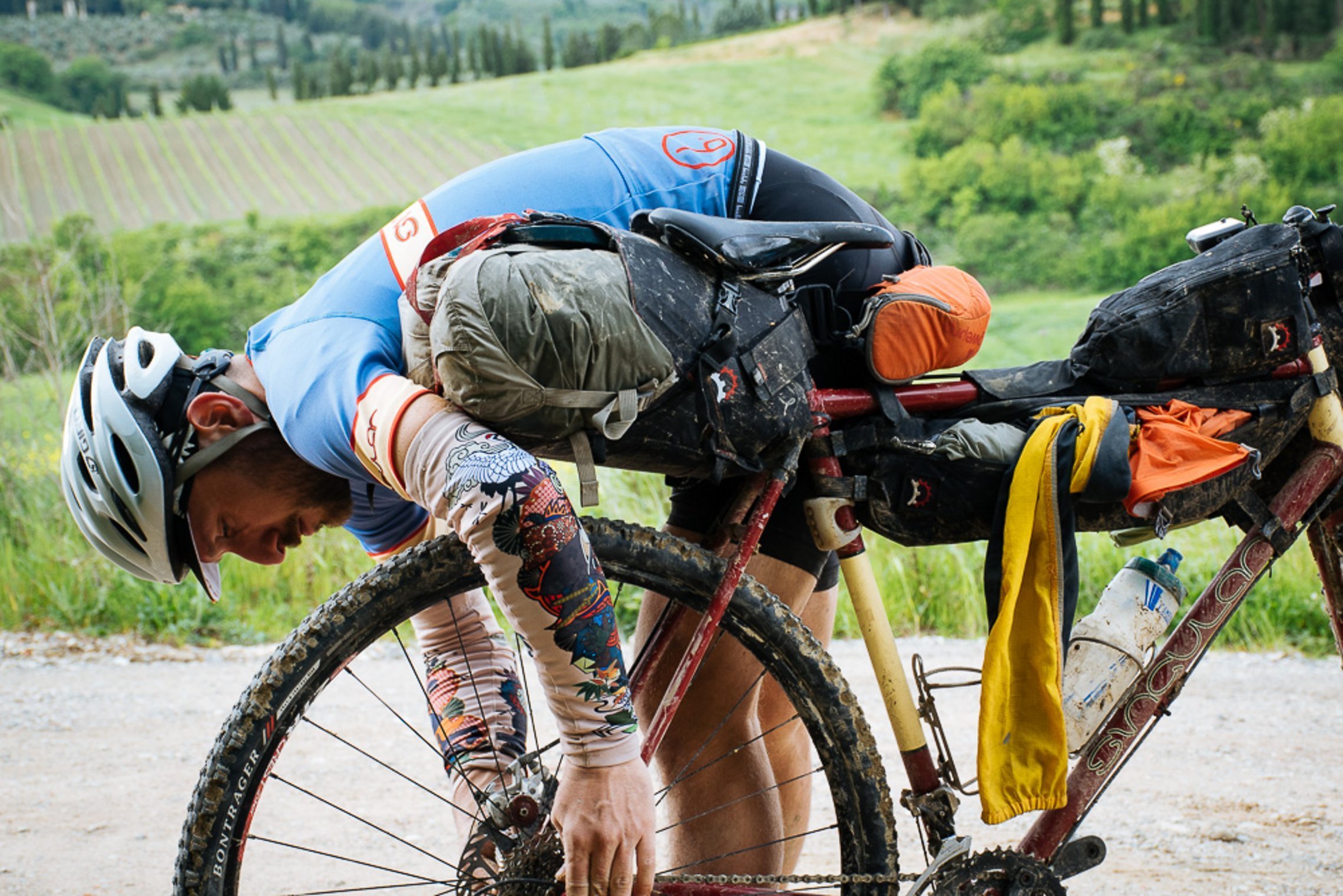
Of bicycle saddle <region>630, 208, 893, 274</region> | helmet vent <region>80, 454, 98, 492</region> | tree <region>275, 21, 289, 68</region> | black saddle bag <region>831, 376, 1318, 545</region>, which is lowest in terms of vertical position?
black saddle bag <region>831, 376, 1318, 545</region>

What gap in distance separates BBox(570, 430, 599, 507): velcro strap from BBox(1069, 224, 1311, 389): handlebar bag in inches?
36.4

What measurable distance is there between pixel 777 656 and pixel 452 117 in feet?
28.1

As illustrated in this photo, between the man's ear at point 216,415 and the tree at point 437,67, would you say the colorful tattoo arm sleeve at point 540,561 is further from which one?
the tree at point 437,67

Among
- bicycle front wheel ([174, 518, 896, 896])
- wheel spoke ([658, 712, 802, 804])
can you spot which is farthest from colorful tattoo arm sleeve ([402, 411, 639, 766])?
wheel spoke ([658, 712, 802, 804])

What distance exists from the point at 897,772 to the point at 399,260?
2.28m

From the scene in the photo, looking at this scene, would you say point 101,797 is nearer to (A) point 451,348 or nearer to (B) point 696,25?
(A) point 451,348

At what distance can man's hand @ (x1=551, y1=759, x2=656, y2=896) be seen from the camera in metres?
1.46

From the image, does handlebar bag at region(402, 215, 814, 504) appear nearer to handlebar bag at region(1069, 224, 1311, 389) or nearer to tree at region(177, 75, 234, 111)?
handlebar bag at region(1069, 224, 1311, 389)

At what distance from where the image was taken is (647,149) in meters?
1.94

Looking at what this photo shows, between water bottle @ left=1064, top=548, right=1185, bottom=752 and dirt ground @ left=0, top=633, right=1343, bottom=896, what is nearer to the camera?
water bottle @ left=1064, top=548, right=1185, bottom=752

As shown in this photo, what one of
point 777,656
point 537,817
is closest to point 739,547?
point 777,656

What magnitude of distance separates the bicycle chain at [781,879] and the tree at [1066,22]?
9414mm

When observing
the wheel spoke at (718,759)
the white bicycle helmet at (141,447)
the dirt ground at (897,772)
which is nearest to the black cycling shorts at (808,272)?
the wheel spoke at (718,759)

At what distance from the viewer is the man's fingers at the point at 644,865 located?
1497 mm
